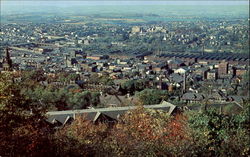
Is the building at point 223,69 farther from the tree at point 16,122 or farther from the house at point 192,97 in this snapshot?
the tree at point 16,122

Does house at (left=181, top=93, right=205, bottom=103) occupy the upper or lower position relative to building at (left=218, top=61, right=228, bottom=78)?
upper

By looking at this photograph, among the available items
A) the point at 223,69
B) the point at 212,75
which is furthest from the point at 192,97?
the point at 223,69

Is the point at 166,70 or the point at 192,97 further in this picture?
the point at 166,70

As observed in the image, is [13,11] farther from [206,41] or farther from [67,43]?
[206,41]

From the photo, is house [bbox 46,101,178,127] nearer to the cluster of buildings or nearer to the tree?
the tree

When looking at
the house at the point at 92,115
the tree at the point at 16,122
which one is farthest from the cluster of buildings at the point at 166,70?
the tree at the point at 16,122

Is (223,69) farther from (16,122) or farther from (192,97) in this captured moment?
(16,122)

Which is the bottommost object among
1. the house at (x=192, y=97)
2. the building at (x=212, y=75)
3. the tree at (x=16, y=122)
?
the building at (x=212, y=75)

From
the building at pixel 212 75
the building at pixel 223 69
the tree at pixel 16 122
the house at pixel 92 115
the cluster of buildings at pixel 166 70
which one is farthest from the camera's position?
the building at pixel 223 69

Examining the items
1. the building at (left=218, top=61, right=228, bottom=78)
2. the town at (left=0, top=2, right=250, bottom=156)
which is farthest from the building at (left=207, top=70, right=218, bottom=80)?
the building at (left=218, top=61, right=228, bottom=78)

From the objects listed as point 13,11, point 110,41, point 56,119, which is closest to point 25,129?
point 56,119

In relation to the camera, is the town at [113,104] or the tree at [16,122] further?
the town at [113,104]
